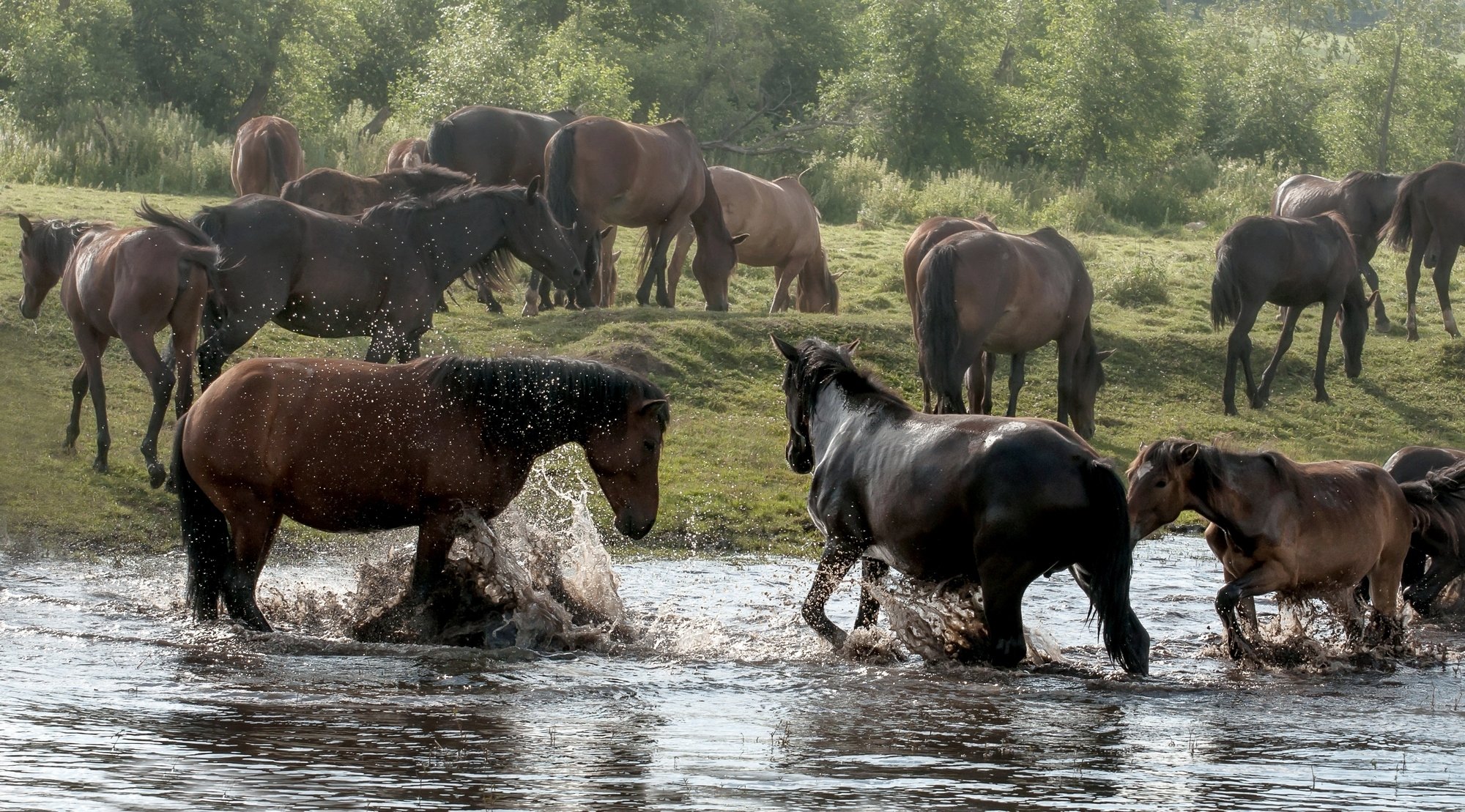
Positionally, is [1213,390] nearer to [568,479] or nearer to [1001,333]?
[1001,333]

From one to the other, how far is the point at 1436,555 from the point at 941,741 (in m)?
4.02

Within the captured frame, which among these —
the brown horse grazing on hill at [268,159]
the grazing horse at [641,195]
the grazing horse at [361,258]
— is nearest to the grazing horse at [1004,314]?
the grazing horse at [361,258]

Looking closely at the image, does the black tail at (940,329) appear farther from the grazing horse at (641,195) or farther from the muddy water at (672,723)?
the muddy water at (672,723)

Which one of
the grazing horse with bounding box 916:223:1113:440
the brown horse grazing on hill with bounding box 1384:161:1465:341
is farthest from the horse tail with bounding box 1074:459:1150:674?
the brown horse grazing on hill with bounding box 1384:161:1465:341

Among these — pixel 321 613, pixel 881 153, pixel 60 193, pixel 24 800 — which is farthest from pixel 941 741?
pixel 881 153

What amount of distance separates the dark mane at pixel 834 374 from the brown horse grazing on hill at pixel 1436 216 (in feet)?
40.4

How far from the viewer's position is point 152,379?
33.7 feet

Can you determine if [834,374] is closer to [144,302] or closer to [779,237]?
[144,302]

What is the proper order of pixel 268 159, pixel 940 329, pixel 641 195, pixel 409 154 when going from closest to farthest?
pixel 940 329 < pixel 641 195 < pixel 409 154 < pixel 268 159

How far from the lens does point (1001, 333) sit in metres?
13.0

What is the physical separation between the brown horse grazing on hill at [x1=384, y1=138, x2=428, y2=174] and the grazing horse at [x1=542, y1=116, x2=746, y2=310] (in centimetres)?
267

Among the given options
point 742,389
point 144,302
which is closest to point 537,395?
point 144,302

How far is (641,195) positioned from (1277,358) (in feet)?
20.7

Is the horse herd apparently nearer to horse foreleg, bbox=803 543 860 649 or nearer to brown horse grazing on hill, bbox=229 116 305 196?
horse foreleg, bbox=803 543 860 649
